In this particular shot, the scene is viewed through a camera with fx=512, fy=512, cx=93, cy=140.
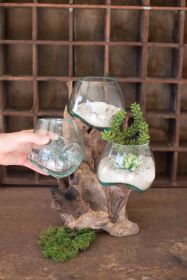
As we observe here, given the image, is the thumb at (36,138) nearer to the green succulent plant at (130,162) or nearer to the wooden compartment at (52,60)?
the green succulent plant at (130,162)

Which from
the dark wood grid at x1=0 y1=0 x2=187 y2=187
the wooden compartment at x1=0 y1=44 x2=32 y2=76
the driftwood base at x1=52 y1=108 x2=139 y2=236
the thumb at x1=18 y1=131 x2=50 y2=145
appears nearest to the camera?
the thumb at x1=18 y1=131 x2=50 y2=145

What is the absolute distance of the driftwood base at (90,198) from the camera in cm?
111

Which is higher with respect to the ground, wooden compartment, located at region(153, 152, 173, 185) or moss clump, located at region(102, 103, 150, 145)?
moss clump, located at region(102, 103, 150, 145)

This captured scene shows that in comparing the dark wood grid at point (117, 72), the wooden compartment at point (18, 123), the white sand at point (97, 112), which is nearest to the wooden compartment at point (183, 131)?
the dark wood grid at point (117, 72)

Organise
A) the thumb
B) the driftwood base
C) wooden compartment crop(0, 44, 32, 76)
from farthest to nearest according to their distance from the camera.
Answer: wooden compartment crop(0, 44, 32, 76), the driftwood base, the thumb

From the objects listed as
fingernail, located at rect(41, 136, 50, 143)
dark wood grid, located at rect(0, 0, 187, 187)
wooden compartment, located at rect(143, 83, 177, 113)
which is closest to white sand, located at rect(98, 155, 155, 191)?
fingernail, located at rect(41, 136, 50, 143)

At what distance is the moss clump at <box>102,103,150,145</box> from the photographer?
0.97 meters

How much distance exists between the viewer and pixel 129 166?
0.96 m

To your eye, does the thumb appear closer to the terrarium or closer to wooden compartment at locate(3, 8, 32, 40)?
the terrarium

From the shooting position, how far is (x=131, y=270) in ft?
3.26

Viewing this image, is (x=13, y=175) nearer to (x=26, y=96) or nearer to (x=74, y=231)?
(x=26, y=96)

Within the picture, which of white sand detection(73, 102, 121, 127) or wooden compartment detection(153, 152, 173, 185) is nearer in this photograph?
white sand detection(73, 102, 121, 127)

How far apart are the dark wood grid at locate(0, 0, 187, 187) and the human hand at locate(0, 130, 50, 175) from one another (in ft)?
1.12

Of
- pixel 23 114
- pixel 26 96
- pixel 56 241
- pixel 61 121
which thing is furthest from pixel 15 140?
pixel 26 96
